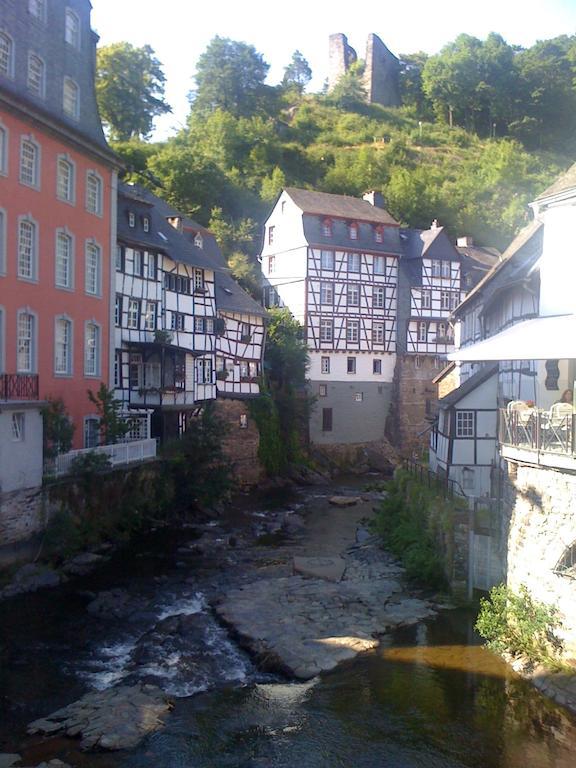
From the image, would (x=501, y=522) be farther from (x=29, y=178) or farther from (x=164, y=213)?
(x=164, y=213)

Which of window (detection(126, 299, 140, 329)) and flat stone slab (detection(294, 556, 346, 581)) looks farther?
window (detection(126, 299, 140, 329))

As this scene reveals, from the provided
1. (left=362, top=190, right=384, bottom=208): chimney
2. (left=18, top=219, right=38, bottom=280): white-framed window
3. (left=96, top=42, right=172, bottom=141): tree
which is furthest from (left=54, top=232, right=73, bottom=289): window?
(left=96, top=42, right=172, bottom=141): tree

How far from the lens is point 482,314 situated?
24562 mm

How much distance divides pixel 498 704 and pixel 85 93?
21.1m

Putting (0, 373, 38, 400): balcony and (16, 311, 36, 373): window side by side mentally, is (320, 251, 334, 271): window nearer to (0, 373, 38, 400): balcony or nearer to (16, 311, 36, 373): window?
(16, 311, 36, 373): window

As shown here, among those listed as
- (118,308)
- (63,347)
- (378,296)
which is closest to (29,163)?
(63,347)

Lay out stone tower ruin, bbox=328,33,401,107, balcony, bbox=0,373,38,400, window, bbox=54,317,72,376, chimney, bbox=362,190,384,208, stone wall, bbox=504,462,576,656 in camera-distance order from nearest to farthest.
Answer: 1. stone wall, bbox=504,462,576,656
2. balcony, bbox=0,373,38,400
3. window, bbox=54,317,72,376
4. chimney, bbox=362,190,384,208
5. stone tower ruin, bbox=328,33,401,107

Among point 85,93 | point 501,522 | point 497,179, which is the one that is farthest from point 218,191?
point 501,522

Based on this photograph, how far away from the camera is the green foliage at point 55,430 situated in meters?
19.3

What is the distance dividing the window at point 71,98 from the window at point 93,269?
3.98 metres

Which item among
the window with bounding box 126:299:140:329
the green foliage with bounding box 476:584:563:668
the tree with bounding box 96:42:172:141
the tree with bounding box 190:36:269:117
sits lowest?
the green foliage with bounding box 476:584:563:668

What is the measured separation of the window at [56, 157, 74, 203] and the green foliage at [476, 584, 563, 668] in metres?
16.3

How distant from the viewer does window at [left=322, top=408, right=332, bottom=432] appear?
41219 mm

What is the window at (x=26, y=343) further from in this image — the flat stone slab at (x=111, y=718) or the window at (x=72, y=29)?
the flat stone slab at (x=111, y=718)
